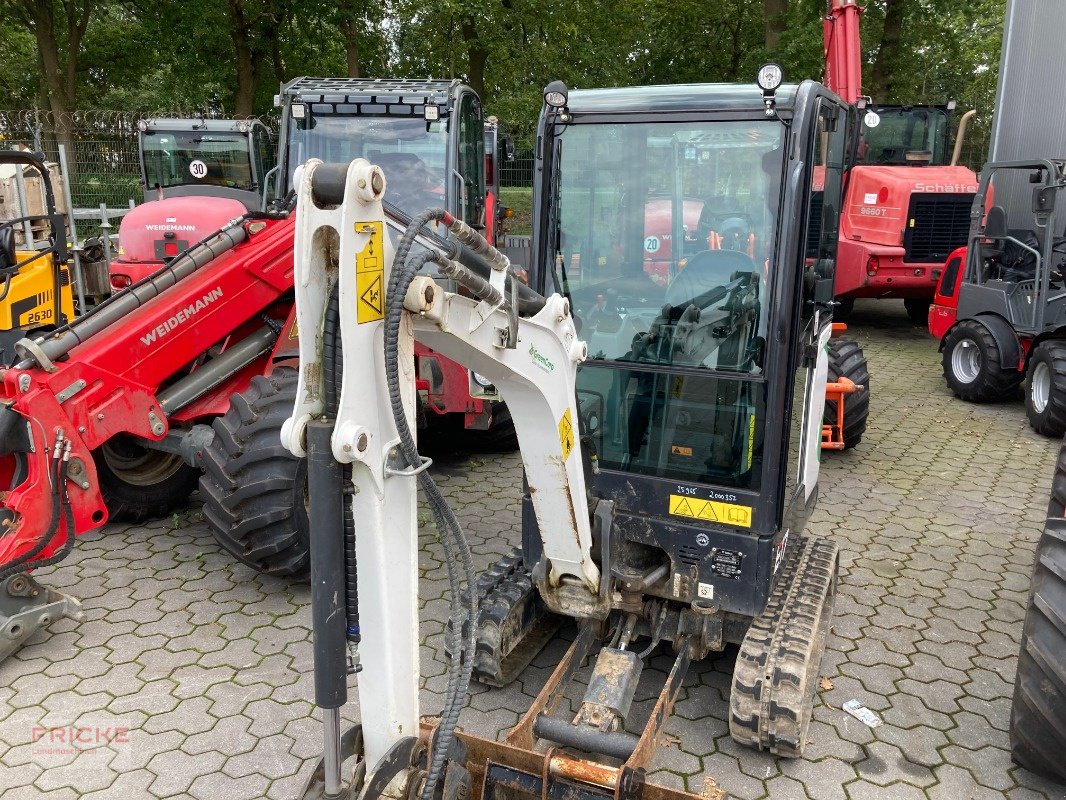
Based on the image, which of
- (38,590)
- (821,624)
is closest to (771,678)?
(821,624)

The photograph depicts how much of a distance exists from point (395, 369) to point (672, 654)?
103 inches

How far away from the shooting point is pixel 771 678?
339 centimetres

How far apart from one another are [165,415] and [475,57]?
15053 mm

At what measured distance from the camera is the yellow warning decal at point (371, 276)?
2.04 metres

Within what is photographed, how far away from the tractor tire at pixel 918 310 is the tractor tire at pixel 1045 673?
10.2 m

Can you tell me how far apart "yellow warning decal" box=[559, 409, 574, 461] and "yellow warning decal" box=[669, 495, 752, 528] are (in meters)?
0.68

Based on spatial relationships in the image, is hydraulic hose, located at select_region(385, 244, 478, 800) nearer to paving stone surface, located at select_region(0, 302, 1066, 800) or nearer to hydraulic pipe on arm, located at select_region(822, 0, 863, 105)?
paving stone surface, located at select_region(0, 302, 1066, 800)

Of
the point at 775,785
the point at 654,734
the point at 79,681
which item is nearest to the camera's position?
the point at 654,734

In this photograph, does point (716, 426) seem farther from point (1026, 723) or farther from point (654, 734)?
point (1026, 723)

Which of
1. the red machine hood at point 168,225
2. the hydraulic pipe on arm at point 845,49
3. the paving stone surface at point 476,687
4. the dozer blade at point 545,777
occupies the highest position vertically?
the hydraulic pipe on arm at point 845,49

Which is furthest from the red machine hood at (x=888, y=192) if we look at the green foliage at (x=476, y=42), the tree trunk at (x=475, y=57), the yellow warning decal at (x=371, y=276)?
the yellow warning decal at (x=371, y=276)

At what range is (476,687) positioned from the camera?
13.1ft

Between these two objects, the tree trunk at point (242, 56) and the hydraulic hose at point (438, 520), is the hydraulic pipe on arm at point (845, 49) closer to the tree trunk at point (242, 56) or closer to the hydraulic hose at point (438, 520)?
the hydraulic hose at point (438, 520)

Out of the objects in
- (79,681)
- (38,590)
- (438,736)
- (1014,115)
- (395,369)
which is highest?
(1014,115)
